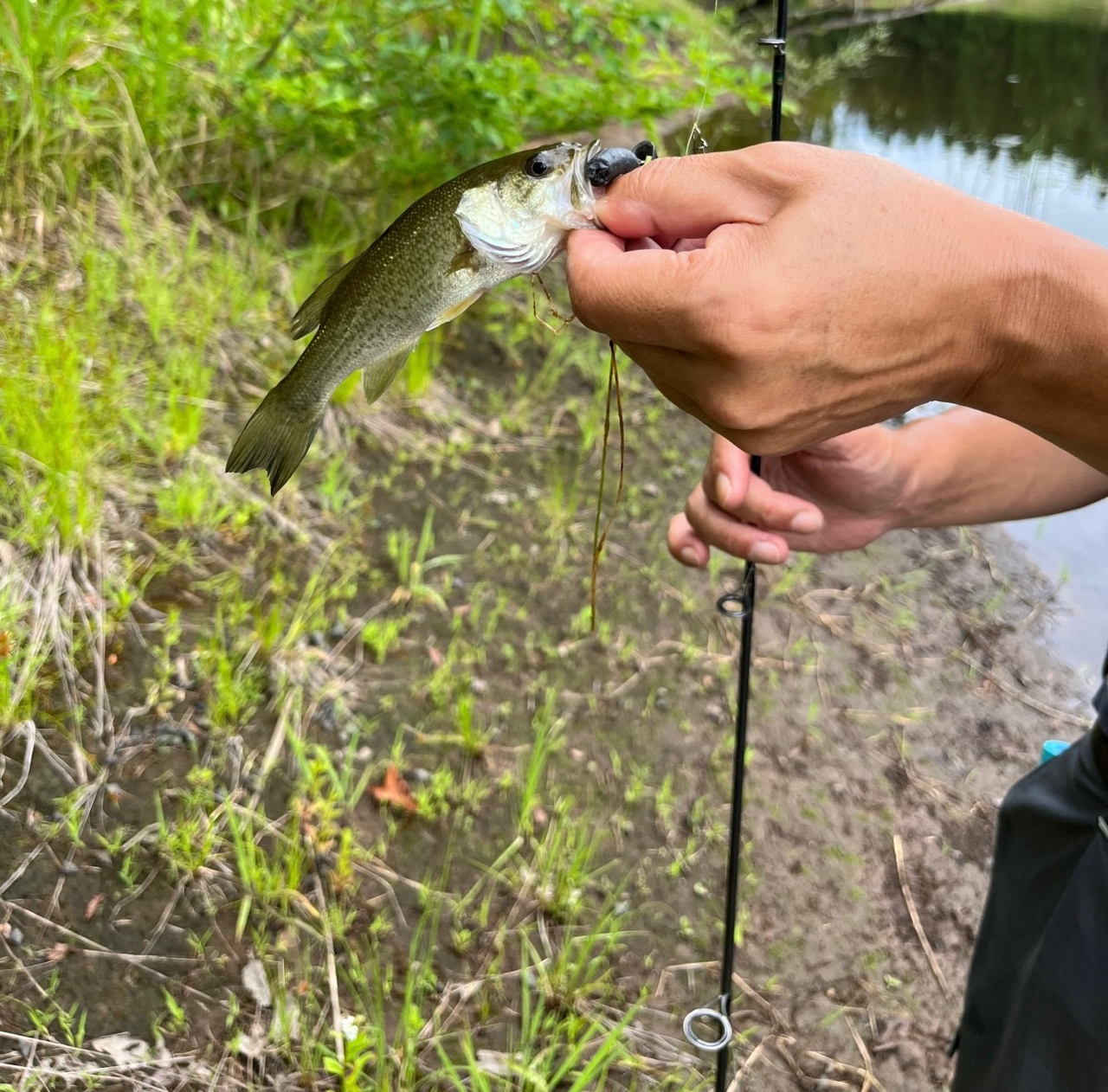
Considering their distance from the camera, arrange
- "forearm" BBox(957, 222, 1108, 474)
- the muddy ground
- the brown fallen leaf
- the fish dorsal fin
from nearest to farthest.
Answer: "forearm" BBox(957, 222, 1108, 474) < the fish dorsal fin < the muddy ground < the brown fallen leaf

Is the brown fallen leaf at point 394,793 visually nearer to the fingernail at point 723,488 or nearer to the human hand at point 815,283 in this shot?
the fingernail at point 723,488

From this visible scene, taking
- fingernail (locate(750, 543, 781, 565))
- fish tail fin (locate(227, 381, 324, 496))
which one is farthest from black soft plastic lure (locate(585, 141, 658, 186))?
fingernail (locate(750, 543, 781, 565))

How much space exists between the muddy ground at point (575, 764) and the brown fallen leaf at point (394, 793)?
3 cm

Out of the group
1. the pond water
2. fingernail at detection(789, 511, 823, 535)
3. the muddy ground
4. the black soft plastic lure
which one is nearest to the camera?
the black soft plastic lure

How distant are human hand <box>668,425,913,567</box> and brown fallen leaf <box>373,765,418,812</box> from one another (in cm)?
104

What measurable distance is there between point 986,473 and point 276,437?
4.69 ft

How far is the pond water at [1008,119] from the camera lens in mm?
4609

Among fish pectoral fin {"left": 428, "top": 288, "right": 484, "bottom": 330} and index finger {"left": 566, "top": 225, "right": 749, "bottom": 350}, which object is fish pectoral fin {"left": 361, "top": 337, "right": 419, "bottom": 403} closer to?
fish pectoral fin {"left": 428, "top": 288, "right": 484, "bottom": 330}

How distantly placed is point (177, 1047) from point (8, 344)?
1.82m

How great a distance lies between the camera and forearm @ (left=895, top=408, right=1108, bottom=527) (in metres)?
1.81

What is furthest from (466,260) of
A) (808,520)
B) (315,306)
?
(808,520)

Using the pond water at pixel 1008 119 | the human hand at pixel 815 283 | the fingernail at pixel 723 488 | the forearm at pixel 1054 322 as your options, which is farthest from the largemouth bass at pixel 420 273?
the pond water at pixel 1008 119

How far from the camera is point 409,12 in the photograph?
3305 millimetres

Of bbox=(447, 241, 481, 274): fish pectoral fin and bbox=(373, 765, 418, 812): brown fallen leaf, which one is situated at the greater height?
bbox=(447, 241, 481, 274): fish pectoral fin
